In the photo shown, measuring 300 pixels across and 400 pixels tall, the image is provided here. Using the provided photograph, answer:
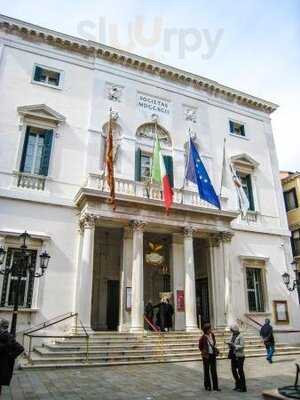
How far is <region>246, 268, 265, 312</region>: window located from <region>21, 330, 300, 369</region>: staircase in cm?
365

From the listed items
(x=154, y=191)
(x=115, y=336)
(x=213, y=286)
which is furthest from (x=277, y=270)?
(x=115, y=336)

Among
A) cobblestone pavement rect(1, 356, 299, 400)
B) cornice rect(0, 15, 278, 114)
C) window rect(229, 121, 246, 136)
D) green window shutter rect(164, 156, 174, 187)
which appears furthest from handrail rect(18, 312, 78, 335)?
window rect(229, 121, 246, 136)

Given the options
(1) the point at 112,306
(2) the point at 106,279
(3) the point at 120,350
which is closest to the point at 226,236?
(2) the point at 106,279

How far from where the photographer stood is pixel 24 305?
14.3 metres

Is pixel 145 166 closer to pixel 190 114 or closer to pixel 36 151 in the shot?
pixel 190 114

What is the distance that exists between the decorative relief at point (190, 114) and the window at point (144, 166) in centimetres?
350

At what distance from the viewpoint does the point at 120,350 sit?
1248 cm

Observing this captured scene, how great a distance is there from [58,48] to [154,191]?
9970 millimetres

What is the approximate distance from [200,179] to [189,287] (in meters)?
5.07

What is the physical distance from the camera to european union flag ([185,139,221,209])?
16266mm

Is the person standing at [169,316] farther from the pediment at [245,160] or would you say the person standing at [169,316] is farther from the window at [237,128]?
the window at [237,128]

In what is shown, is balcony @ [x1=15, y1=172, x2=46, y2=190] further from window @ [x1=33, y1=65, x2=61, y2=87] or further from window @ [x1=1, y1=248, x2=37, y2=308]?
window @ [x1=33, y1=65, x2=61, y2=87]

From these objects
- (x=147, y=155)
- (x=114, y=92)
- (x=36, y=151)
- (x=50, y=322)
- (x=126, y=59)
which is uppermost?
(x=126, y=59)

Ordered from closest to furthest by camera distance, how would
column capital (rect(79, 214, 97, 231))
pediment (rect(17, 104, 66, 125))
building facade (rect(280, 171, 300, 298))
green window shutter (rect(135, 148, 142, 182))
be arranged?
column capital (rect(79, 214, 97, 231)) < pediment (rect(17, 104, 66, 125)) < green window shutter (rect(135, 148, 142, 182)) < building facade (rect(280, 171, 300, 298))
